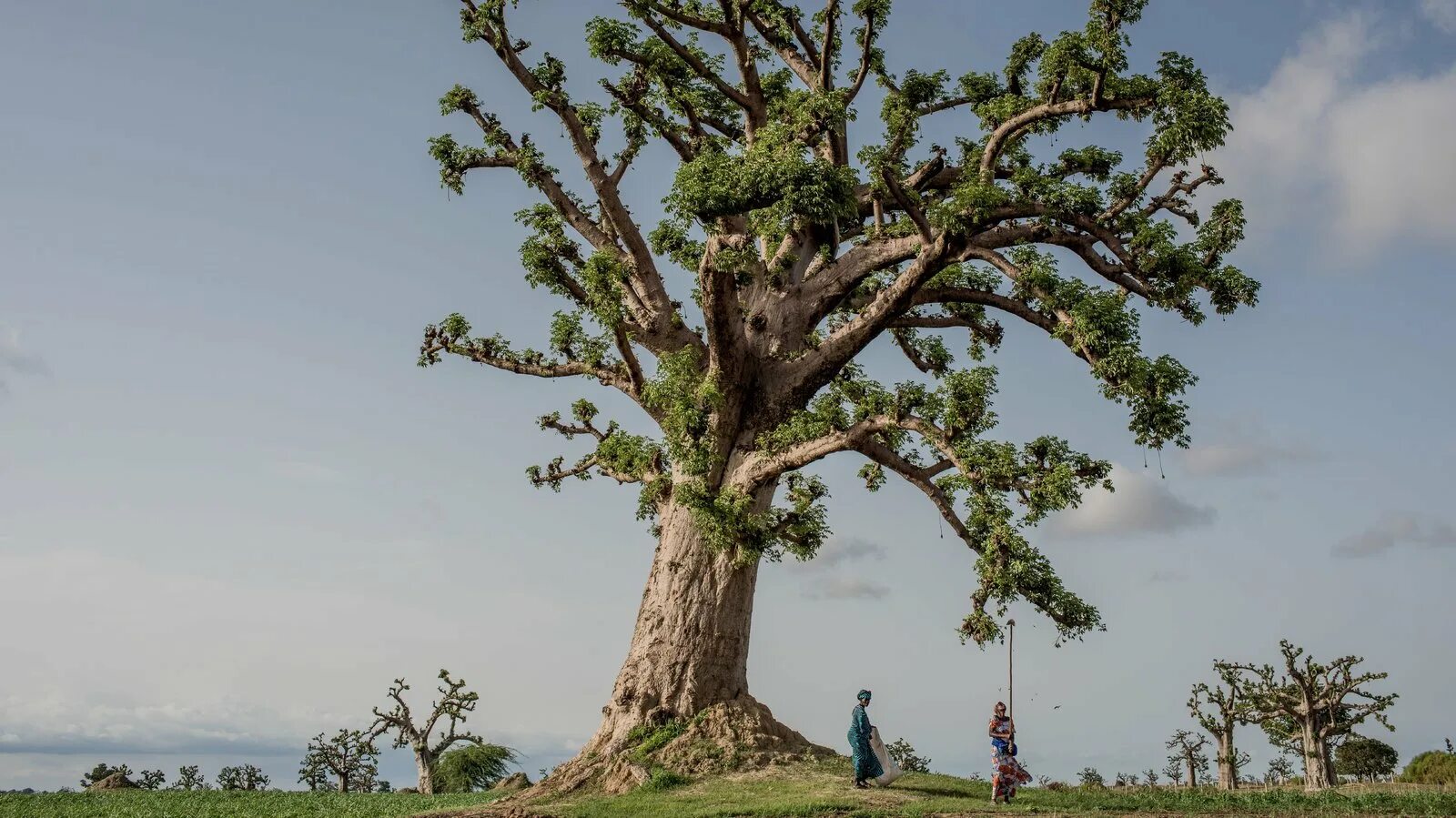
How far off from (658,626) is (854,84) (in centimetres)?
1194

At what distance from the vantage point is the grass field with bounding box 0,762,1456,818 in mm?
15727

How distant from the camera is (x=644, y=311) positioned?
22.0 metres

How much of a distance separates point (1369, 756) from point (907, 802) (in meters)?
49.4

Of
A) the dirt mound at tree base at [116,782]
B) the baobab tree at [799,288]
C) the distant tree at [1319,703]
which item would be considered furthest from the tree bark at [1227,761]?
the dirt mound at tree base at [116,782]

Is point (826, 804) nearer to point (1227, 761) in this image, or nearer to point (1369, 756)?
point (1227, 761)

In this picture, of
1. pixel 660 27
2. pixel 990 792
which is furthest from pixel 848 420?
pixel 660 27

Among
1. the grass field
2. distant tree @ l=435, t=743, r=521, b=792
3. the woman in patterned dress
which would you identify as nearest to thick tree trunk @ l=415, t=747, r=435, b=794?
distant tree @ l=435, t=743, r=521, b=792

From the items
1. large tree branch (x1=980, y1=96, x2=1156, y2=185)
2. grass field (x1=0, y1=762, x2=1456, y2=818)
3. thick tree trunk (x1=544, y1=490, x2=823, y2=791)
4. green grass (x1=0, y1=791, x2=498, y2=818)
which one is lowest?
Answer: green grass (x1=0, y1=791, x2=498, y2=818)

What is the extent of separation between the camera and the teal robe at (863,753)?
17766 mm

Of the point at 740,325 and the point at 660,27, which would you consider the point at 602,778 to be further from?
the point at 660,27

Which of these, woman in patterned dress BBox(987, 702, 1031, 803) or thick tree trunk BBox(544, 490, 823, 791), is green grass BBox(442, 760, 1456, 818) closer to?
woman in patterned dress BBox(987, 702, 1031, 803)

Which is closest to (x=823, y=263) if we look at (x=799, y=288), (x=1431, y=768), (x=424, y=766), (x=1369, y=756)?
(x=799, y=288)

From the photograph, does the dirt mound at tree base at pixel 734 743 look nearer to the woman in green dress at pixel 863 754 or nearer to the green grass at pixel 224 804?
the woman in green dress at pixel 863 754

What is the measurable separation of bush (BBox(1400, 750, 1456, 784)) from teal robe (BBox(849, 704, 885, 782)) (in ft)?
102
